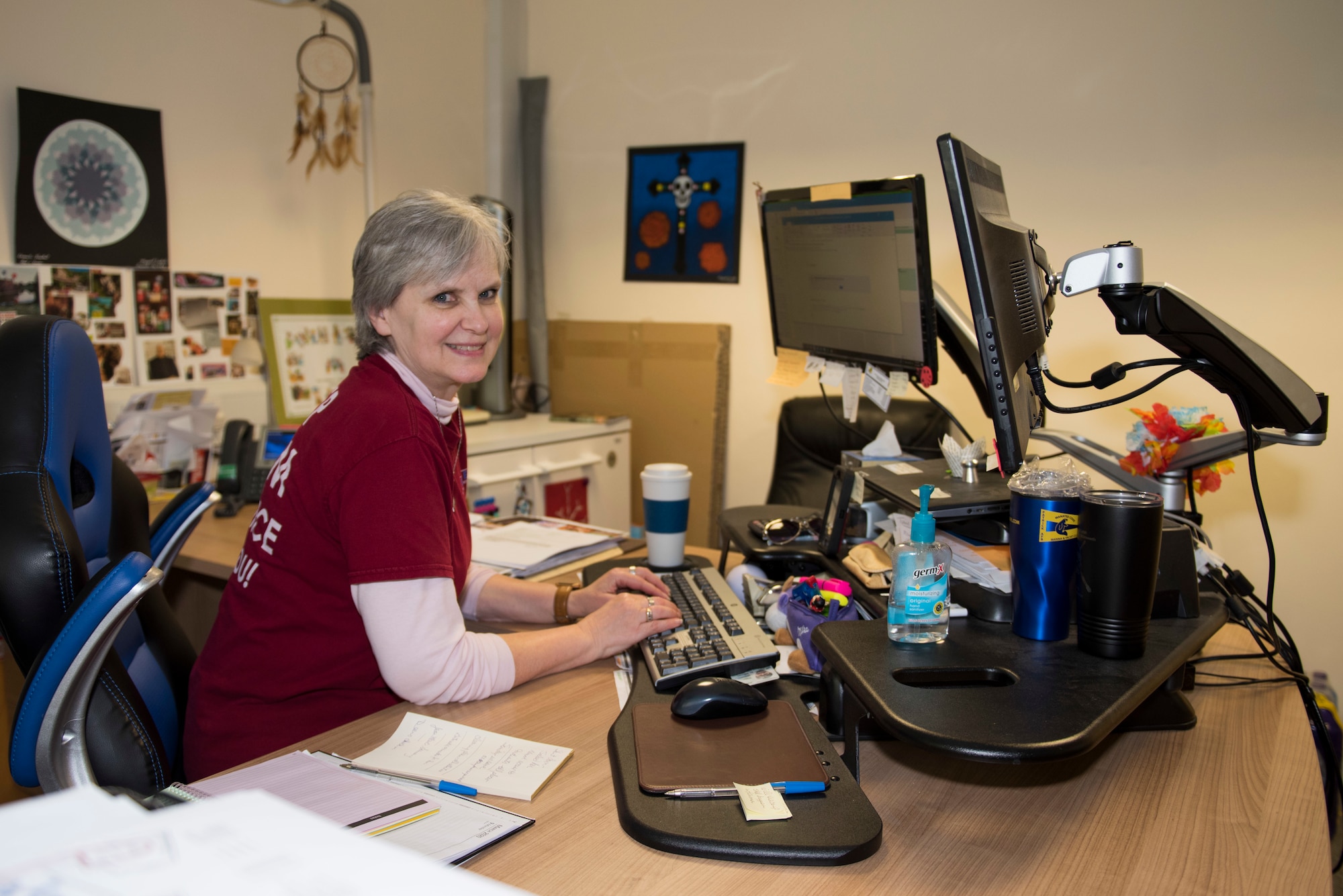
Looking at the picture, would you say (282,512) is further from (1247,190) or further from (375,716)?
(1247,190)

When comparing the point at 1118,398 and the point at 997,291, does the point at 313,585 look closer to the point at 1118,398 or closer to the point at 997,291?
the point at 997,291

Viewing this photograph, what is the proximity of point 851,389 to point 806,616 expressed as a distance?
1.92 ft

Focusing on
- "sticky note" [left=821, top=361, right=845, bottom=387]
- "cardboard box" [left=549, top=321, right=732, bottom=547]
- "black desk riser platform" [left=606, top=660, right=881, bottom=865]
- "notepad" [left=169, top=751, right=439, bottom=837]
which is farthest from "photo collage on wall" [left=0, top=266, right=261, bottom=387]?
"black desk riser platform" [left=606, top=660, right=881, bottom=865]

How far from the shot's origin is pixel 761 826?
0.81m

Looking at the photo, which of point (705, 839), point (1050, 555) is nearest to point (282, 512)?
point (705, 839)

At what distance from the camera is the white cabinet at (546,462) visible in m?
2.69

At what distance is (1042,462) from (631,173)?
2409 mm

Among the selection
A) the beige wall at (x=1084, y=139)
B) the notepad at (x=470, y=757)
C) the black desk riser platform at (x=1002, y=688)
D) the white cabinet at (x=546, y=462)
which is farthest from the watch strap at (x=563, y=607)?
the beige wall at (x=1084, y=139)

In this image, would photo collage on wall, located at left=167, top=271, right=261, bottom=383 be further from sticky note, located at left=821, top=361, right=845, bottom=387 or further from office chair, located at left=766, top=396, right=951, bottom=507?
sticky note, located at left=821, top=361, right=845, bottom=387

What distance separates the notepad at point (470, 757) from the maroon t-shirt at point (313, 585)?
191mm

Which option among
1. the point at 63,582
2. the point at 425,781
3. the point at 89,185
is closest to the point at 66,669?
the point at 63,582

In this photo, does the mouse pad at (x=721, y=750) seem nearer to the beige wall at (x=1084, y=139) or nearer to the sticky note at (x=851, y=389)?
the sticky note at (x=851, y=389)

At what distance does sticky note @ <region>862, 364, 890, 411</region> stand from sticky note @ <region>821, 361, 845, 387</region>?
0.08 m

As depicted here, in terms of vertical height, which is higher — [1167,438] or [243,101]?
[243,101]
